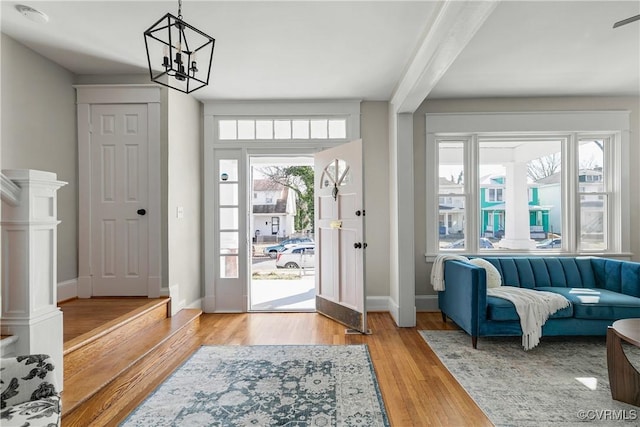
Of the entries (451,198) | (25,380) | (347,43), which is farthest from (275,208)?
(25,380)

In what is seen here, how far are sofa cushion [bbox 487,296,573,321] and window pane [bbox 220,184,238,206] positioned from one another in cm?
311

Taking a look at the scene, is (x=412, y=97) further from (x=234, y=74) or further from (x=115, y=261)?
(x=115, y=261)

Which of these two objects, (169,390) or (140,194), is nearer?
(169,390)

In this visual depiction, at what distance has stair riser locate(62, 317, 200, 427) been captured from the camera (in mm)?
2078

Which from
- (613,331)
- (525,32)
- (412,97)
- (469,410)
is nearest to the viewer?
(469,410)

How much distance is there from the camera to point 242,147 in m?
4.38

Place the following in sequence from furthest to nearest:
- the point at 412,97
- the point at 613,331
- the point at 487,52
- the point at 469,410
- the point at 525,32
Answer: the point at 412,97 < the point at 487,52 < the point at 525,32 < the point at 613,331 < the point at 469,410

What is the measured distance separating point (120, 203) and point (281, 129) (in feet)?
6.67

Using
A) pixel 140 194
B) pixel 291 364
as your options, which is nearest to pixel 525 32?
pixel 291 364

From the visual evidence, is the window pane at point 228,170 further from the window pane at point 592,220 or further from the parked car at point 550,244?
the window pane at point 592,220

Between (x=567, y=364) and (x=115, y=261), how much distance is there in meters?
4.33

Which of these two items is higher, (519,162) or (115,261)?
(519,162)

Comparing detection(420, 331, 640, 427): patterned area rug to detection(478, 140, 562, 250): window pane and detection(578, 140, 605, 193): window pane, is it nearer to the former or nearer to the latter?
detection(478, 140, 562, 250): window pane

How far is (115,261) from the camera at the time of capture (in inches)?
142
